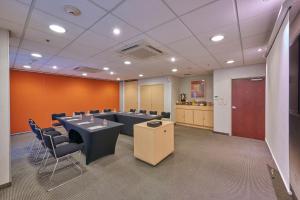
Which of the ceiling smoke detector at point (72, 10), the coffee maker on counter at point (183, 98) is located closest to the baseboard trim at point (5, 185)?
the ceiling smoke detector at point (72, 10)

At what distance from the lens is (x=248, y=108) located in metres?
4.54

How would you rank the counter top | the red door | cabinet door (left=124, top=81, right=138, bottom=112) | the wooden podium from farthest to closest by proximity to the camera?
cabinet door (left=124, top=81, right=138, bottom=112)
the counter top
the red door
the wooden podium

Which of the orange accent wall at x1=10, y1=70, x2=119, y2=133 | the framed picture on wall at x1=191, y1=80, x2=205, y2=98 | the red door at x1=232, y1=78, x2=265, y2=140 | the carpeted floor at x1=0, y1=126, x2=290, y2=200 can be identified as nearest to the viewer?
the carpeted floor at x1=0, y1=126, x2=290, y2=200

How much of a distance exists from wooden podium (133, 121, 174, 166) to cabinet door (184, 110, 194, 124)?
11.2 feet

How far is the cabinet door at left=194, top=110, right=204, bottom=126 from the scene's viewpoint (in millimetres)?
5925

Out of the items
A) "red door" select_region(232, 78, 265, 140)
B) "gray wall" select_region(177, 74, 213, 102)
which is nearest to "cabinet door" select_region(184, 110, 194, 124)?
"gray wall" select_region(177, 74, 213, 102)

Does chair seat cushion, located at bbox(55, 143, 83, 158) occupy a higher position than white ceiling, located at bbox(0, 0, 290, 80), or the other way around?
white ceiling, located at bbox(0, 0, 290, 80)

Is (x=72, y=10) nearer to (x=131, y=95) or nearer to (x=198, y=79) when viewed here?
(x=198, y=79)

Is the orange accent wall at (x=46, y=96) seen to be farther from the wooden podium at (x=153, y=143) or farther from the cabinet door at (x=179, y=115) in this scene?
the wooden podium at (x=153, y=143)

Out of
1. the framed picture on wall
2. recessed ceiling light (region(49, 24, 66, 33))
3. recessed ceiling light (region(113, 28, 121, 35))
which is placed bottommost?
the framed picture on wall

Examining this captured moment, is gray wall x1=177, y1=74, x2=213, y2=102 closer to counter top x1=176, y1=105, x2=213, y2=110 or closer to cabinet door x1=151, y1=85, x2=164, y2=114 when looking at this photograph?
counter top x1=176, y1=105, x2=213, y2=110

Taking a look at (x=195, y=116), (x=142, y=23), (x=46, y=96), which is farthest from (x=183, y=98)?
(x=46, y=96)

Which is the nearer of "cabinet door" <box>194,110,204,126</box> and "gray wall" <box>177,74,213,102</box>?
"cabinet door" <box>194,110,204,126</box>

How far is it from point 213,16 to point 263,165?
121 inches
